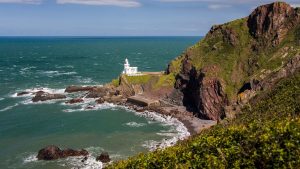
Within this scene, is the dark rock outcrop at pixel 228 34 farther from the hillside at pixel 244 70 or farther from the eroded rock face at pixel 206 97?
the eroded rock face at pixel 206 97

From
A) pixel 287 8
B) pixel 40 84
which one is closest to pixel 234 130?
pixel 287 8

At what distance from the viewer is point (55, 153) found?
7338 centimetres

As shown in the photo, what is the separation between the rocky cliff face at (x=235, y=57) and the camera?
99.1 meters

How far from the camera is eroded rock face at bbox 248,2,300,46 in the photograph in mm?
106188

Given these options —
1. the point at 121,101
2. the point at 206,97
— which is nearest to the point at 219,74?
the point at 206,97

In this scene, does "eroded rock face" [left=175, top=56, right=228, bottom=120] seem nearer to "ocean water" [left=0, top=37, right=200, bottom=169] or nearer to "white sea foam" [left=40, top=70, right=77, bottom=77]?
"ocean water" [left=0, top=37, right=200, bottom=169]

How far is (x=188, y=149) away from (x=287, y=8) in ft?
276

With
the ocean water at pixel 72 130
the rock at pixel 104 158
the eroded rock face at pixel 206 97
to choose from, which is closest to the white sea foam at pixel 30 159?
the ocean water at pixel 72 130

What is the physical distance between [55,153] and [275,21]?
6860 centimetres

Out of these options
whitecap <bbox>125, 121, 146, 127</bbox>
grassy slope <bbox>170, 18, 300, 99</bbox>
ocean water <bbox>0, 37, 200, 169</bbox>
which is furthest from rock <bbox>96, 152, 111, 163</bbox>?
grassy slope <bbox>170, 18, 300, 99</bbox>

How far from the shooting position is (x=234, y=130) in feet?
116

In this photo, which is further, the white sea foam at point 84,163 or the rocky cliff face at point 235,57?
the rocky cliff face at point 235,57

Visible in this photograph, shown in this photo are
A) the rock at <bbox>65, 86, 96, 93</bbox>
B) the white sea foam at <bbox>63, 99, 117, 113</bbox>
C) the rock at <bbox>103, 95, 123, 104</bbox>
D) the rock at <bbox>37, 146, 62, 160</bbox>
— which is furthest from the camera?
the rock at <bbox>65, 86, 96, 93</bbox>

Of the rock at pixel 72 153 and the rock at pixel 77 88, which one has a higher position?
the rock at pixel 77 88
